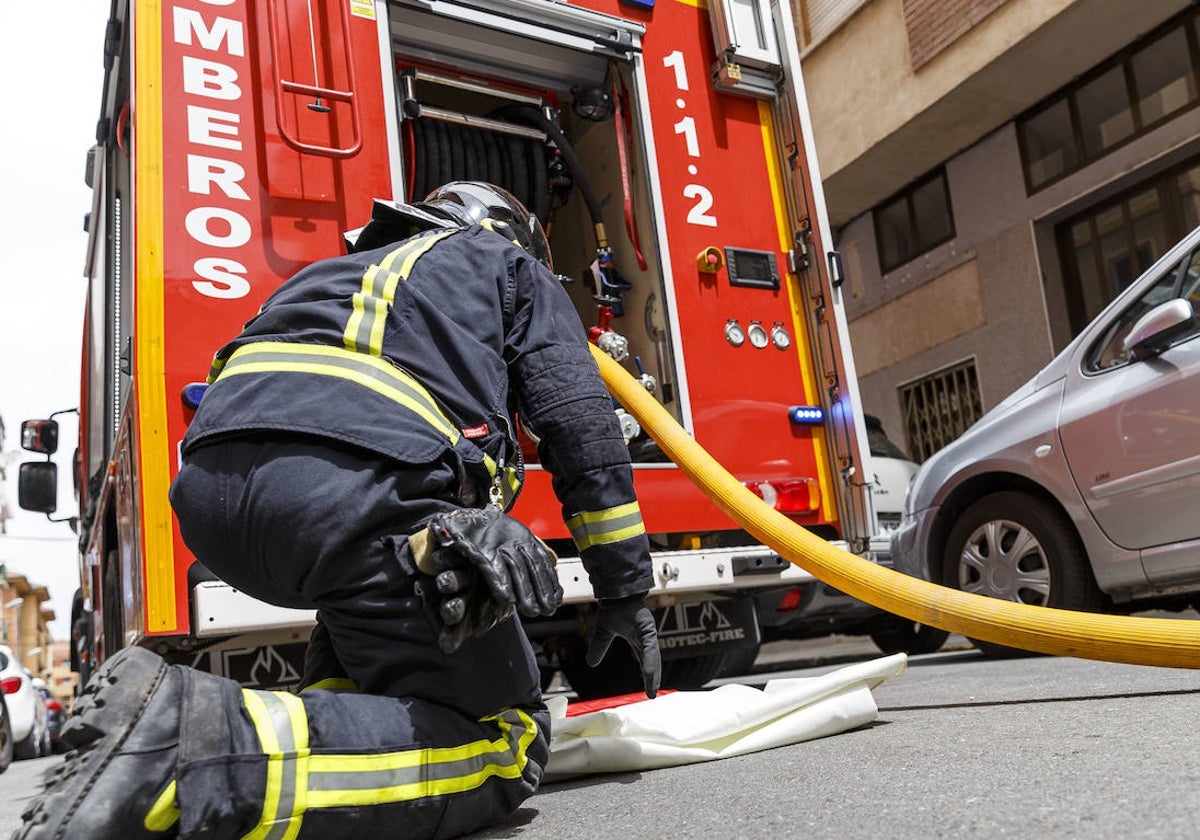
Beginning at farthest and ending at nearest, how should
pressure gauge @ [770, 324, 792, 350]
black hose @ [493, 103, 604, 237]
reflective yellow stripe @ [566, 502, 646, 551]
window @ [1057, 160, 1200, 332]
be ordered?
1. window @ [1057, 160, 1200, 332]
2. black hose @ [493, 103, 604, 237]
3. pressure gauge @ [770, 324, 792, 350]
4. reflective yellow stripe @ [566, 502, 646, 551]

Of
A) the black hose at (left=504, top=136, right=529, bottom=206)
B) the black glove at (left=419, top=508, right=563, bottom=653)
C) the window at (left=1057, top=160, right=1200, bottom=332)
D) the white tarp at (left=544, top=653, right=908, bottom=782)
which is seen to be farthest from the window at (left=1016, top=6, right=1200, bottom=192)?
the black glove at (left=419, top=508, right=563, bottom=653)

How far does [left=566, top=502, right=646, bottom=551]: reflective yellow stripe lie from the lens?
2172mm

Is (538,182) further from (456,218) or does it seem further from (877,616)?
(877,616)

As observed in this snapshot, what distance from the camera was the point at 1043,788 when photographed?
172 centimetres

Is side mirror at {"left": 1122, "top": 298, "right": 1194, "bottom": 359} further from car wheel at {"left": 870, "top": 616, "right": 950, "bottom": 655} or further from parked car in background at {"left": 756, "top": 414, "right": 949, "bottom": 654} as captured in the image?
car wheel at {"left": 870, "top": 616, "right": 950, "bottom": 655}

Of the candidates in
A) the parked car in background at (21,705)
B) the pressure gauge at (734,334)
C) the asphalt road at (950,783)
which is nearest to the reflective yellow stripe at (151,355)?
the asphalt road at (950,783)

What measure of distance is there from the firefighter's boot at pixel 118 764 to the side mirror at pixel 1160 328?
3.60 metres

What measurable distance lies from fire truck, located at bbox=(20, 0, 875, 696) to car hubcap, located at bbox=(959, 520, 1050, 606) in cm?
92

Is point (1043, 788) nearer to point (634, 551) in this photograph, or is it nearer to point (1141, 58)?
point (634, 551)

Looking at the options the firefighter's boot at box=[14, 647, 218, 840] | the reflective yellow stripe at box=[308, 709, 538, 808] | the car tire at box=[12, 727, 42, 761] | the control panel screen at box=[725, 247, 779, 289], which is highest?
the control panel screen at box=[725, 247, 779, 289]

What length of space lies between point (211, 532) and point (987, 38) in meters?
9.84

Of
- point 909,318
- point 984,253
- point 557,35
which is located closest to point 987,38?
point 984,253

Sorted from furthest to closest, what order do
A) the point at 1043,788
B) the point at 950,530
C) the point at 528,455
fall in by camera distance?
the point at 950,530 → the point at 528,455 → the point at 1043,788

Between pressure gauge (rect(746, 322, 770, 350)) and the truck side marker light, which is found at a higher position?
pressure gauge (rect(746, 322, 770, 350))
